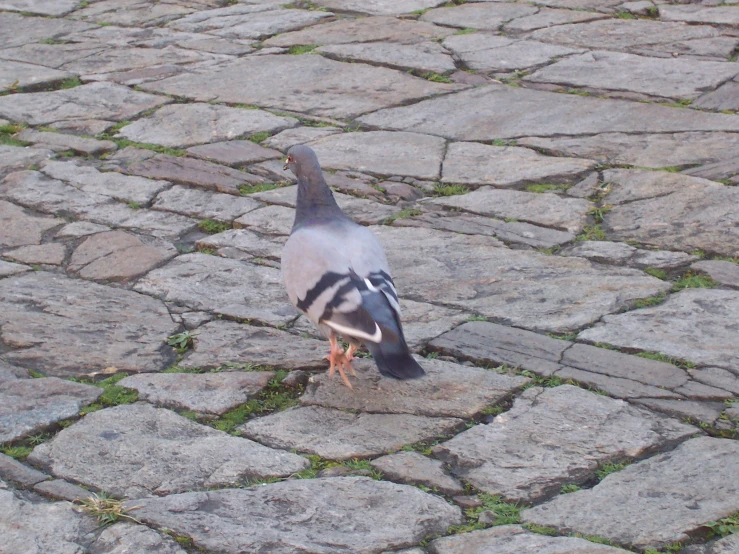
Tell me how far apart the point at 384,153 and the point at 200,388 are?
8.05 ft

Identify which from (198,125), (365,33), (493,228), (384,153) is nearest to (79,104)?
(198,125)

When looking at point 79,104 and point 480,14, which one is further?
point 480,14

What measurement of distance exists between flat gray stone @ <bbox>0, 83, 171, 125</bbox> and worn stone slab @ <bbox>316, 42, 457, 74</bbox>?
143cm

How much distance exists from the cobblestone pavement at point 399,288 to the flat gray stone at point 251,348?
15mm

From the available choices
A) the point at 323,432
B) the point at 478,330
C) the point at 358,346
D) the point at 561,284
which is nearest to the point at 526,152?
the point at 561,284

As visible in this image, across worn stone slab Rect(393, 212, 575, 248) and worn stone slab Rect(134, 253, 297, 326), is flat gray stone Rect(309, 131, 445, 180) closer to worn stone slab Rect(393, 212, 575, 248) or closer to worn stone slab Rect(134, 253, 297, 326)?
worn stone slab Rect(393, 212, 575, 248)

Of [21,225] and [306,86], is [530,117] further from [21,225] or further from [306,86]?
[21,225]

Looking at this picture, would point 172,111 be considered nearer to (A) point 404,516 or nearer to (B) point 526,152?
(B) point 526,152

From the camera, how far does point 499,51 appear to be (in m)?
7.07

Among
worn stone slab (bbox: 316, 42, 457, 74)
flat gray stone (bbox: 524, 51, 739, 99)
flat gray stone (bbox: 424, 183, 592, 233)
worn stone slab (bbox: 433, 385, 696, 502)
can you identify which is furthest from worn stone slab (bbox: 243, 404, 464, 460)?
worn stone slab (bbox: 316, 42, 457, 74)

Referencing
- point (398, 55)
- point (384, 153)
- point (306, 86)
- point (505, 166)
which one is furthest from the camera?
point (398, 55)

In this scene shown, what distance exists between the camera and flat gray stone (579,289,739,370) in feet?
11.6

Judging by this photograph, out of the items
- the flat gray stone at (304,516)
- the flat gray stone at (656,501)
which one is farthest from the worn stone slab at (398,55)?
the flat gray stone at (304,516)

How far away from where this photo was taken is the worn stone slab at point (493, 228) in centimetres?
453
